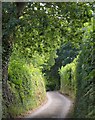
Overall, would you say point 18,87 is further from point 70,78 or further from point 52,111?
point 70,78

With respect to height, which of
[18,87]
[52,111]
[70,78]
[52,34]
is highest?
[70,78]

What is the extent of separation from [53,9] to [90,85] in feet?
11.8

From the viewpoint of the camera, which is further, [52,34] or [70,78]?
[70,78]

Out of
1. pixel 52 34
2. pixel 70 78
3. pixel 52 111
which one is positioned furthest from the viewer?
pixel 70 78

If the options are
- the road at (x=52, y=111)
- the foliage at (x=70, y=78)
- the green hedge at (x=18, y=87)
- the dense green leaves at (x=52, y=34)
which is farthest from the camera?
the foliage at (x=70, y=78)

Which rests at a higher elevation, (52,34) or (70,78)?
(70,78)

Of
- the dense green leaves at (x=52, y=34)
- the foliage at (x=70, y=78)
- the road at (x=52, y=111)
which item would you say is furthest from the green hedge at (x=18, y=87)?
the foliage at (x=70, y=78)

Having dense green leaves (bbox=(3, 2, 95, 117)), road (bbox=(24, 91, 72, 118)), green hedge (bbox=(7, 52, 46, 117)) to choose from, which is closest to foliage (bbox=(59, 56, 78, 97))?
road (bbox=(24, 91, 72, 118))

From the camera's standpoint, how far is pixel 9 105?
10.7 meters

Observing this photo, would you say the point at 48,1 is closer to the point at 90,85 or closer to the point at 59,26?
the point at 59,26

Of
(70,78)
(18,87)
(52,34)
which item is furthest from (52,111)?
(70,78)

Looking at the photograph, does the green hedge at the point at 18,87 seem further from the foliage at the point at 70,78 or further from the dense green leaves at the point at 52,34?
the foliage at the point at 70,78

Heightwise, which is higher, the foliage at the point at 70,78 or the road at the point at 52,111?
the foliage at the point at 70,78

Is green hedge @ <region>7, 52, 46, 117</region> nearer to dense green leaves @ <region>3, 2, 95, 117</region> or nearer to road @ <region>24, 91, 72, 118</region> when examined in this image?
dense green leaves @ <region>3, 2, 95, 117</region>
